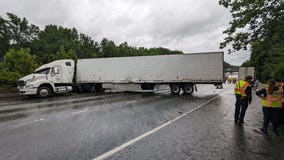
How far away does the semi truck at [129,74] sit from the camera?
56.0ft

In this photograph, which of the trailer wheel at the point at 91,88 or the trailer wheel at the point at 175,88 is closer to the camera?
the trailer wheel at the point at 175,88

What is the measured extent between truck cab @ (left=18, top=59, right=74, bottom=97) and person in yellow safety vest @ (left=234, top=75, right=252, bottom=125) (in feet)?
49.8

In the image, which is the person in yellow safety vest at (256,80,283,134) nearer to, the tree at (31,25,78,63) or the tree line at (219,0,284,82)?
the tree line at (219,0,284,82)

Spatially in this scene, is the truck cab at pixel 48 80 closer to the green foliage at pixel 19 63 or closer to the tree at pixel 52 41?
the green foliage at pixel 19 63

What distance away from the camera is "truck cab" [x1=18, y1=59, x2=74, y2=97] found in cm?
1606

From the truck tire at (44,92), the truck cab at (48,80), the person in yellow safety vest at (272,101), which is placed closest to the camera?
the person in yellow safety vest at (272,101)

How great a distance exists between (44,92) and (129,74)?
26.6 feet

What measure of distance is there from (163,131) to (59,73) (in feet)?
51.4

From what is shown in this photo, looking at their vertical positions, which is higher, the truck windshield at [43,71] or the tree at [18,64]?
the tree at [18,64]

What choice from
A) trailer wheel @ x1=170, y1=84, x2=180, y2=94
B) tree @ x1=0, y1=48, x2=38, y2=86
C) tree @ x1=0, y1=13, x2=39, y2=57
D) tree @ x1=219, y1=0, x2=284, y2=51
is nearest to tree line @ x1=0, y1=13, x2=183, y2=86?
Answer: tree @ x1=0, y1=13, x2=39, y2=57

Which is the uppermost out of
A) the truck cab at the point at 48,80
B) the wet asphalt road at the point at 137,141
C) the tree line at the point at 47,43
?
the tree line at the point at 47,43

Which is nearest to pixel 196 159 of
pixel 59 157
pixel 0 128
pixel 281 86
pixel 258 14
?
pixel 59 157

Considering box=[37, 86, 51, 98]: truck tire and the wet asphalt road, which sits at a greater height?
box=[37, 86, 51, 98]: truck tire

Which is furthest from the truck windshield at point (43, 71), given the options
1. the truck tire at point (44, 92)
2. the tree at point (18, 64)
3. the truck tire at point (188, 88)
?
the truck tire at point (188, 88)
